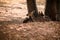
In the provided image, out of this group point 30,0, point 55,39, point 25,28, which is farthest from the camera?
point 30,0

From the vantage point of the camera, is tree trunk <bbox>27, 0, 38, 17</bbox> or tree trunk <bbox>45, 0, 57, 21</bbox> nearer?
tree trunk <bbox>45, 0, 57, 21</bbox>

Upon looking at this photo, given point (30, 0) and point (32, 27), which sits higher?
point (30, 0)

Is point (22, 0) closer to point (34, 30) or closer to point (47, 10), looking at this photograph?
point (47, 10)

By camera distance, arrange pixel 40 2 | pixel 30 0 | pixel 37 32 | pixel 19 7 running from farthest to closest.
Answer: pixel 40 2
pixel 19 7
pixel 30 0
pixel 37 32

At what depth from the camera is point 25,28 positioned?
5273 millimetres

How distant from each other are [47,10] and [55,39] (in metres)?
3.03

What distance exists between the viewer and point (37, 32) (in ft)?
16.2

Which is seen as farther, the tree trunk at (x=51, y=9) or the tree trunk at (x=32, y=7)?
the tree trunk at (x=32, y=7)

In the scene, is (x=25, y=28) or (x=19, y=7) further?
(x=19, y=7)

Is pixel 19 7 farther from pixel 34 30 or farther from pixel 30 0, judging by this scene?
pixel 34 30

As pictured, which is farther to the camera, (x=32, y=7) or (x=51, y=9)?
(x=32, y=7)

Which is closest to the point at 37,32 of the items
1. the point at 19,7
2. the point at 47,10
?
the point at 47,10

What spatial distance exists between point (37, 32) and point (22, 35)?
0.46m

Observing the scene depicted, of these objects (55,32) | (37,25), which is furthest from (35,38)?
(37,25)
